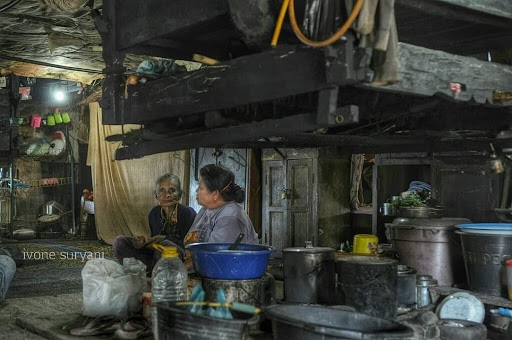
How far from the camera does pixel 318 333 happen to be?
3.26 meters

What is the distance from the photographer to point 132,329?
15.1 ft

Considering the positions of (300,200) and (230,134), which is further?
(300,200)

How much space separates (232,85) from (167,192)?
4416 millimetres

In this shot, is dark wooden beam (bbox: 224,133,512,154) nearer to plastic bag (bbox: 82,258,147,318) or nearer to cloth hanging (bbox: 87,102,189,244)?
plastic bag (bbox: 82,258,147,318)

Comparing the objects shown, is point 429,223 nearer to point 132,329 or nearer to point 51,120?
point 132,329

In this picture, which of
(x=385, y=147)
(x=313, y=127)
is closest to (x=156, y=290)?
(x=313, y=127)

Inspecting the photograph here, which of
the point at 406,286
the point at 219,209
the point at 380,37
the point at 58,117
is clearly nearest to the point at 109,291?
the point at 219,209

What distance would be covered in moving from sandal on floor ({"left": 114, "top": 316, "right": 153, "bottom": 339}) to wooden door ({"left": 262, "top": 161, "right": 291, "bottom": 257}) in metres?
6.67

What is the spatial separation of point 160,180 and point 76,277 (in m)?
2.73

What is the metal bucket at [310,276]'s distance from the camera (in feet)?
18.0

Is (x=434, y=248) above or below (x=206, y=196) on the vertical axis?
below

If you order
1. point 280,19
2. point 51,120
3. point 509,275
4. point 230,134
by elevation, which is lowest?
point 509,275

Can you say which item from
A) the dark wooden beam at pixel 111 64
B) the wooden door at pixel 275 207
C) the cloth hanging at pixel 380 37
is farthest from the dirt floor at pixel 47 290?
the wooden door at pixel 275 207

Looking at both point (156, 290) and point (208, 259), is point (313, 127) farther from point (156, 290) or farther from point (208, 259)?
point (156, 290)
